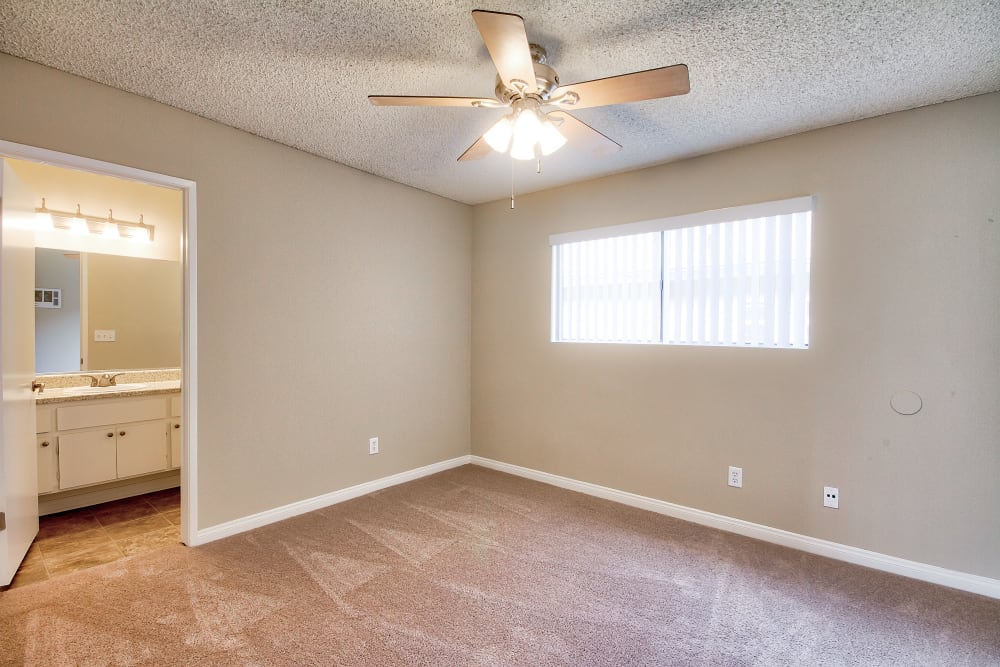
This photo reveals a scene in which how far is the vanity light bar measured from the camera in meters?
3.31

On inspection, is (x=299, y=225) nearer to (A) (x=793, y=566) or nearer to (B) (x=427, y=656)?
(B) (x=427, y=656)

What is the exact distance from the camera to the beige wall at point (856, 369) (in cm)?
220

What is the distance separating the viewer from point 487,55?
193cm

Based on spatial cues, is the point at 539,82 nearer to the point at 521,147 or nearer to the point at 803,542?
the point at 521,147

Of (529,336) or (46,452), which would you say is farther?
(529,336)

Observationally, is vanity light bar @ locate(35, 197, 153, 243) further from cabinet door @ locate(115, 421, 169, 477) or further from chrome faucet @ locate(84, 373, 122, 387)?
cabinet door @ locate(115, 421, 169, 477)

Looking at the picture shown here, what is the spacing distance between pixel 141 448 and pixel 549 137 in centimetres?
362

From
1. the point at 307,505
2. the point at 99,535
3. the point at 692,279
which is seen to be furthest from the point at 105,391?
the point at 692,279

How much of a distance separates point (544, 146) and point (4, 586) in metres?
3.20

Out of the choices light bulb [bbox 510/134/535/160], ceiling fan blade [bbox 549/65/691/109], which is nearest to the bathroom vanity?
light bulb [bbox 510/134/535/160]

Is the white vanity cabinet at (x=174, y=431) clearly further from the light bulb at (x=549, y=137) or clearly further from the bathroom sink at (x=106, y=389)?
the light bulb at (x=549, y=137)

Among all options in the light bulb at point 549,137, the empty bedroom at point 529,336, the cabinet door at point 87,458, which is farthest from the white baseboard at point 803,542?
the cabinet door at point 87,458

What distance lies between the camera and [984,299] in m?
2.17

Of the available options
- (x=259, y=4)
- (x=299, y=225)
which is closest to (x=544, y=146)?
(x=259, y=4)
